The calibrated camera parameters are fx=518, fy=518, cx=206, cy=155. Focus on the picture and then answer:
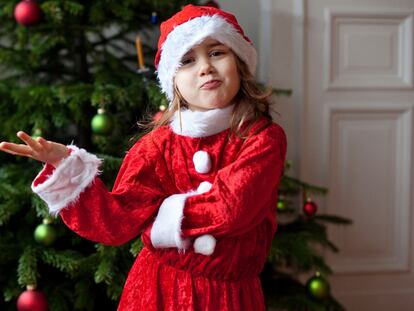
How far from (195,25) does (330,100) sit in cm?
128

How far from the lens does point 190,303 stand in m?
0.89

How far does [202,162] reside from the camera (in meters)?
0.91

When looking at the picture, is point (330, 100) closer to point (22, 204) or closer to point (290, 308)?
point (290, 308)

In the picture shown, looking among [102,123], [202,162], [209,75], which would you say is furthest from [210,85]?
[102,123]

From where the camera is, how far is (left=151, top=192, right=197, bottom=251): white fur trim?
0.86m

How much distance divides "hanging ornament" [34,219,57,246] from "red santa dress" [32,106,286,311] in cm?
54

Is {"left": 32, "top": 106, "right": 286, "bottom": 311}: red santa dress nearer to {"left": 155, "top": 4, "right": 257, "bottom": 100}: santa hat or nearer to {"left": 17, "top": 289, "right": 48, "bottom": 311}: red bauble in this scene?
{"left": 155, "top": 4, "right": 257, "bottom": 100}: santa hat

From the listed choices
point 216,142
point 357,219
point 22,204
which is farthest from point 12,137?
point 357,219

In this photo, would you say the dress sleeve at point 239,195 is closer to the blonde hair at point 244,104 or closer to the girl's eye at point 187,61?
the blonde hair at point 244,104

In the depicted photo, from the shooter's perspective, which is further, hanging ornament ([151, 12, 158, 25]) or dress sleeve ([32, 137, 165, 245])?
hanging ornament ([151, 12, 158, 25])

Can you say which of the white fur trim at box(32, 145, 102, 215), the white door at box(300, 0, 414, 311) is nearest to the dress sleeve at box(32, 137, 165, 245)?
the white fur trim at box(32, 145, 102, 215)

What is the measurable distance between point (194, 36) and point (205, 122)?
15cm

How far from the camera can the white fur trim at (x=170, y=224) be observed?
0.86 meters

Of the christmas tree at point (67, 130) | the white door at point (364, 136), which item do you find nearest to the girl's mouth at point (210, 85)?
the christmas tree at point (67, 130)
